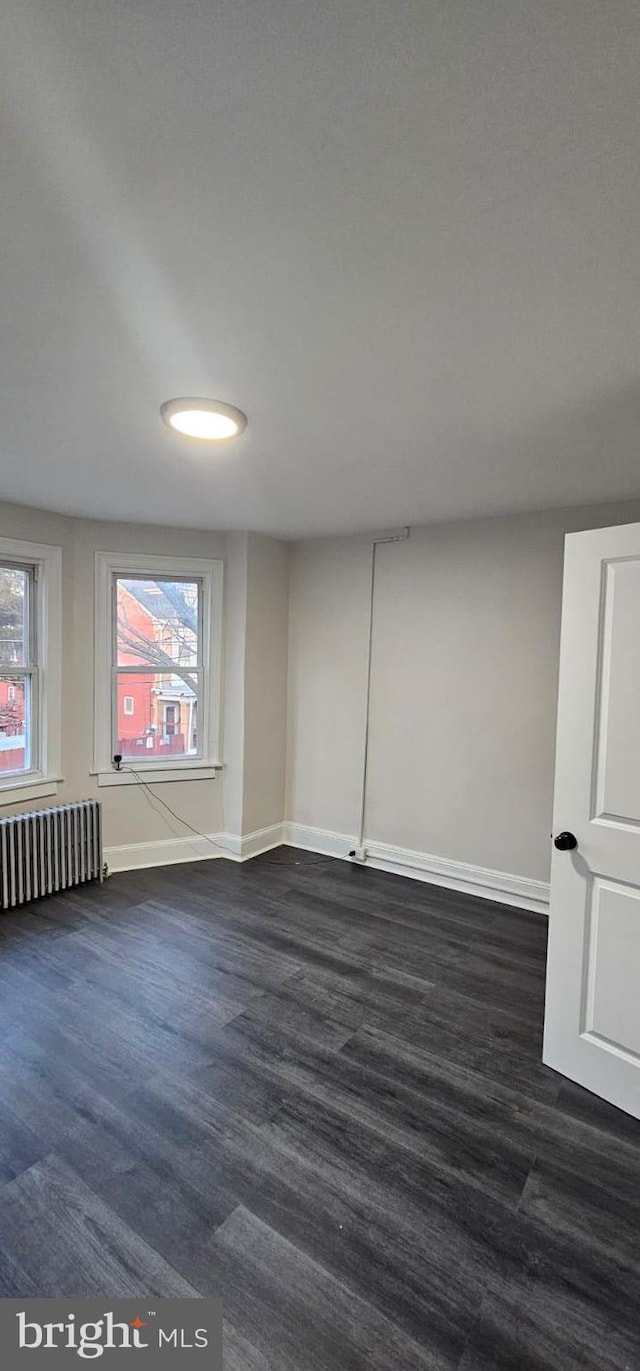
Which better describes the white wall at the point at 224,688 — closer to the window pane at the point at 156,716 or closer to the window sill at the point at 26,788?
the window sill at the point at 26,788

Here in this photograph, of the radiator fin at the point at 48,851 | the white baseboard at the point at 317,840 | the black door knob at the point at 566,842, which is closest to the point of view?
the black door knob at the point at 566,842

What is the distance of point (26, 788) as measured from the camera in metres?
3.63

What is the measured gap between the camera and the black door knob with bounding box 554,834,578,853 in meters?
2.10

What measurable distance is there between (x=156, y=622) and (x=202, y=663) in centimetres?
45

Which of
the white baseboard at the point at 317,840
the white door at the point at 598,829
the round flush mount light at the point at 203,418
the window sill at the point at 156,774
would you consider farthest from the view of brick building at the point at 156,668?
the white door at the point at 598,829

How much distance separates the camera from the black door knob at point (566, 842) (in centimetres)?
210

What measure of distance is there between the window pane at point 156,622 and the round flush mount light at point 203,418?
2.00 metres

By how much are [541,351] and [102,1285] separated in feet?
8.88

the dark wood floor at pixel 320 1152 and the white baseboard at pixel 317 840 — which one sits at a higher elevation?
the white baseboard at pixel 317 840

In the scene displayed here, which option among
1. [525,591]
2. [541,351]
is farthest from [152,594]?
[541,351]

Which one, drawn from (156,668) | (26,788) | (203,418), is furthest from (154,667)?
(203,418)

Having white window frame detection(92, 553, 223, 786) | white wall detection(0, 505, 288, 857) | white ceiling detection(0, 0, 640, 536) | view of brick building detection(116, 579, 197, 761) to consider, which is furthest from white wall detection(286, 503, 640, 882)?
white ceiling detection(0, 0, 640, 536)

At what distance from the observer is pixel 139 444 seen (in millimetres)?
2416

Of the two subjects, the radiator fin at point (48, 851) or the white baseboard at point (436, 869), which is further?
the white baseboard at point (436, 869)
